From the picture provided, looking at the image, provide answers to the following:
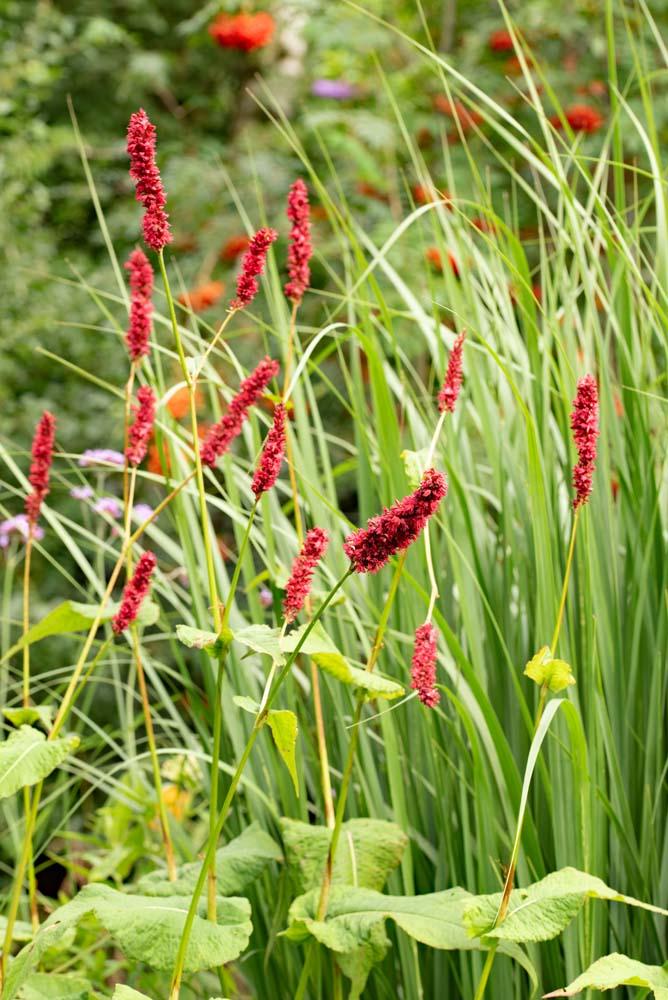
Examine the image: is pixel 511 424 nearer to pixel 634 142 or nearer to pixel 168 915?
pixel 168 915

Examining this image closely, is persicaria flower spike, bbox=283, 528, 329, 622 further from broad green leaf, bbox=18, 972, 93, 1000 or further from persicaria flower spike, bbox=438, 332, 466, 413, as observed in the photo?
broad green leaf, bbox=18, 972, 93, 1000

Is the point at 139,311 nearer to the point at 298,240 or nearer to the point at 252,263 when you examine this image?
the point at 298,240

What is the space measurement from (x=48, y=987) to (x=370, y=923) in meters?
0.39

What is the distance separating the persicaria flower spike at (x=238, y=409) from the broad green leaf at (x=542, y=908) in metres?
0.44

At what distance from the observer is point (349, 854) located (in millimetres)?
1157

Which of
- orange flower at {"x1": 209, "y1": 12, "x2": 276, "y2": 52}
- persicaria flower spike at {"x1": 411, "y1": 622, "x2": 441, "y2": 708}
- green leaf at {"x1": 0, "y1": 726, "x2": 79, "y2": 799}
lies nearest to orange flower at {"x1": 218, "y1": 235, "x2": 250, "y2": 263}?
orange flower at {"x1": 209, "y1": 12, "x2": 276, "y2": 52}

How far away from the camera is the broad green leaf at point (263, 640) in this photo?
0.89 meters

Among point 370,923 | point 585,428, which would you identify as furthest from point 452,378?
point 370,923

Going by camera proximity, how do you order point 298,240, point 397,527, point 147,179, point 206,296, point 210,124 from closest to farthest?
point 397,527, point 147,179, point 298,240, point 206,296, point 210,124

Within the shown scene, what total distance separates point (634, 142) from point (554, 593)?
119 inches

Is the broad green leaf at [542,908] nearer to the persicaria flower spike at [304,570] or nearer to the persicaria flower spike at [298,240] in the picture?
the persicaria flower spike at [304,570]

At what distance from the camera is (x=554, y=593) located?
1192 mm

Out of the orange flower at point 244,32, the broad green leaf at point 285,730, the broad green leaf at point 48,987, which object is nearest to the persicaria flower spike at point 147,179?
the broad green leaf at point 285,730

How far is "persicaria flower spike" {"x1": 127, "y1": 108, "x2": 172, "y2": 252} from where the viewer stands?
90 cm
